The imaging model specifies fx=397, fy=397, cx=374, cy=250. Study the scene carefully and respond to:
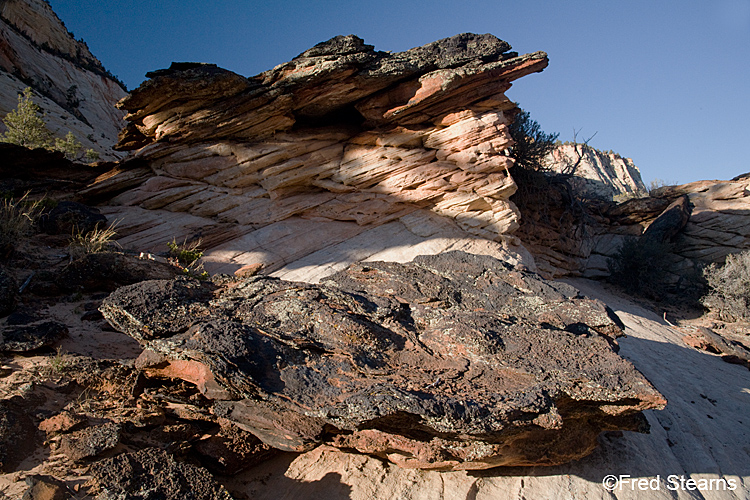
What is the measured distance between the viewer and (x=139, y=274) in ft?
20.7

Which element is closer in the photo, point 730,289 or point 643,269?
point 730,289

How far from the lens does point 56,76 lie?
77.6 ft

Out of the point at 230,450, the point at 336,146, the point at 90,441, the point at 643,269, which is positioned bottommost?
the point at 643,269

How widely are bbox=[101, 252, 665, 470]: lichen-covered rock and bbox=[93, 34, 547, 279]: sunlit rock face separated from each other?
4642 mm

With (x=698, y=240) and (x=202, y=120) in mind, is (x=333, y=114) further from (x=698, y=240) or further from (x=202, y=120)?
(x=698, y=240)

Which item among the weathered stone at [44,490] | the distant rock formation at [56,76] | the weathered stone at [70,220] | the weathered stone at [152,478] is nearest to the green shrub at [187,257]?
the weathered stone at [70,220]

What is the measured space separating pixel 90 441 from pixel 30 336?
1.98m

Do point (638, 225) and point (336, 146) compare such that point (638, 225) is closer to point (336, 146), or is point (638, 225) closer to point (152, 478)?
point (336, 146)

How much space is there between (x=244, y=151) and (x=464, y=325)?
24.6ft

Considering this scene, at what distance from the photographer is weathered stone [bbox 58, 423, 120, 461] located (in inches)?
132

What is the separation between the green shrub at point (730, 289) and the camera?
11195mm

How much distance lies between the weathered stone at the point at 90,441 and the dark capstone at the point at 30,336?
160 centimetres

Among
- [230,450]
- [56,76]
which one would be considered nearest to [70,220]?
[230,450]

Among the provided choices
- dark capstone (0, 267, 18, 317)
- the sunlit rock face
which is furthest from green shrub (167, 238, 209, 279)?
dark capstone (0, 267, 18, 317)
